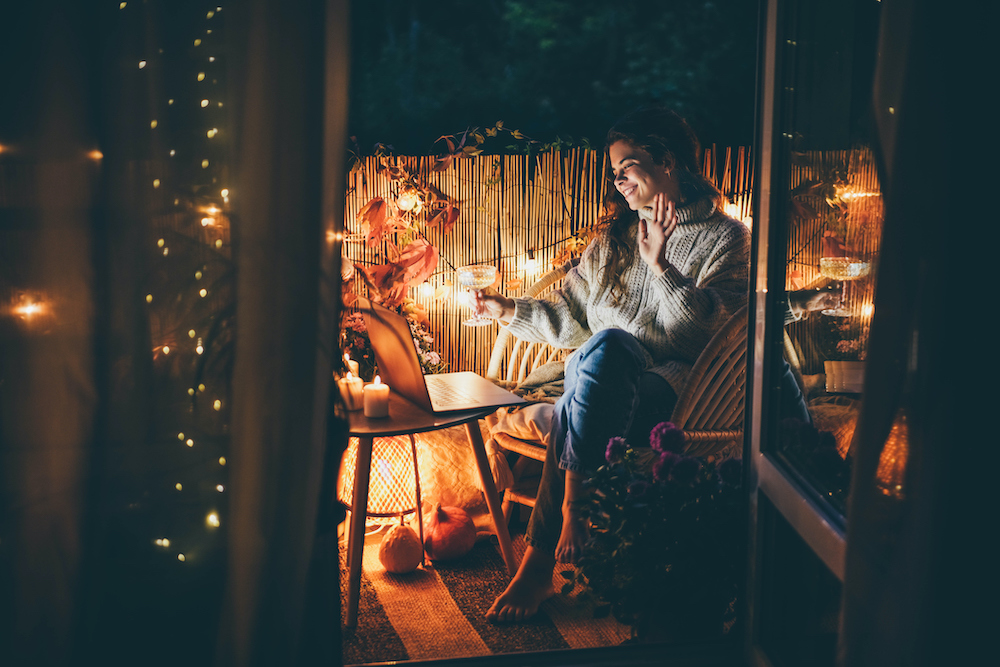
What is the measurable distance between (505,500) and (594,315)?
26.4 inches

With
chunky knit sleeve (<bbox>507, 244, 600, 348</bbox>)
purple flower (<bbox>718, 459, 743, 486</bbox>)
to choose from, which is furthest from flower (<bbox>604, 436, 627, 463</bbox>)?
chunky knit sleeve (<bbox>507, 244, 600, 348</bbox>)

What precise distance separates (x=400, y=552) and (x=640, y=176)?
1.37m

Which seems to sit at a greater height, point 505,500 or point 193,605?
point 193,605

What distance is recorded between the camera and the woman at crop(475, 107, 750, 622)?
2.12 meters

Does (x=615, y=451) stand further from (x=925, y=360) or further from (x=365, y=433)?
(x=925, y=360)

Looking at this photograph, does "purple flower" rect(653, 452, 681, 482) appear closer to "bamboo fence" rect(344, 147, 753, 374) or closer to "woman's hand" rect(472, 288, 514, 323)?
"woman's hand" rect(472, 288, 514, 323)

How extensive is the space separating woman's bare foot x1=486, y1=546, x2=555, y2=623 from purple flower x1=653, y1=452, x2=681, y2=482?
0.53m

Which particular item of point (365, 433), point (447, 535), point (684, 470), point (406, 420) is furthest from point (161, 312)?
point (447, 535)

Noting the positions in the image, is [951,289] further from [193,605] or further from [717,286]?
[717,286]

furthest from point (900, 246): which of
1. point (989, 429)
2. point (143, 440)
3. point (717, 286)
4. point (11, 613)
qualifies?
point (717, 286)

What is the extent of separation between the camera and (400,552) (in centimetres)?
226

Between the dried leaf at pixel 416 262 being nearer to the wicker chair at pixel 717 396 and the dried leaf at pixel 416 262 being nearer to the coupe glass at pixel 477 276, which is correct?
the coupe glass at pixel 477 276

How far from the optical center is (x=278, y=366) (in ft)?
3.51

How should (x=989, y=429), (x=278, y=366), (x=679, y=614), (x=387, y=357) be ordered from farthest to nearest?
1. (x=387, y=357)
2. (x=679, y=614)
3. (x=278, y=366)
4. (x=989, y=429)
